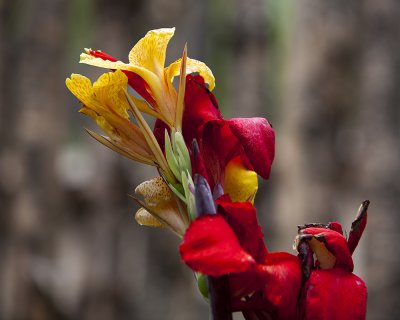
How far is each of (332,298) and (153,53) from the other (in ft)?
1.02

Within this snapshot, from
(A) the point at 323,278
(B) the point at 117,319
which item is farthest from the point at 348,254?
(B) the point at 117,319

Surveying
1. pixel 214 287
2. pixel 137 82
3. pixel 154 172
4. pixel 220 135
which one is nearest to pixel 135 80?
pixel 137 82

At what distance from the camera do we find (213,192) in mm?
776

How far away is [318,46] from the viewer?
12.4 feet

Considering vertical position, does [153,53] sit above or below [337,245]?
above

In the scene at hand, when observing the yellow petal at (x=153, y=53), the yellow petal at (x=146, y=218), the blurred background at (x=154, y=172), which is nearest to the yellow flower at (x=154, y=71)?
the yellow petal at (x=153, y=53)

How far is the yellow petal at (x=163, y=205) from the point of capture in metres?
0.76

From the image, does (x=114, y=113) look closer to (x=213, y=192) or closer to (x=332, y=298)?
(x=213, y=192)

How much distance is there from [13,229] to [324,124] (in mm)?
2994

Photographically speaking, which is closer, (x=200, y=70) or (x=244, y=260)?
(x=244, y=260)

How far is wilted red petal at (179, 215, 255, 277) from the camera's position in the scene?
63 cm

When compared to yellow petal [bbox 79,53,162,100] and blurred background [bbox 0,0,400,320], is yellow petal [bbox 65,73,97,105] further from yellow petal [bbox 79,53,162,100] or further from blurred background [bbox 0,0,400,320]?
blurred background [bbox 0,0,400,320]

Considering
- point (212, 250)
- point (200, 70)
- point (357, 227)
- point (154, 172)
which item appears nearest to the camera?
point (212, 250)

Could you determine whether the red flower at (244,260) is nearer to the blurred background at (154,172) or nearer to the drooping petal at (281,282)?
the drooping petal at (281,282)
